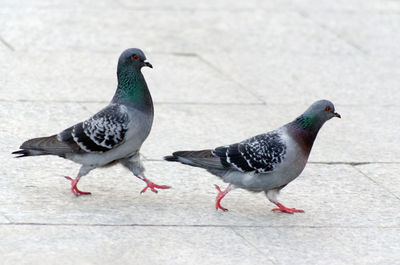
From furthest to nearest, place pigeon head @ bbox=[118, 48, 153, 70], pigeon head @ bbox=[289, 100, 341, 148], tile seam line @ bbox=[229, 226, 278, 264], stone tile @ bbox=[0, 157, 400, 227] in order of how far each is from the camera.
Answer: pigeon head @ bbox=[118, 48, 153, 70] → pigeon head @ bbox=[289, 100, 341, 148] → stone tile @ bbox=[0, 157, 400, 227] → tile seam line @ bbox=[229, 226, 278, 264]

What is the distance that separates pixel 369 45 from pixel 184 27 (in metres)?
2.56

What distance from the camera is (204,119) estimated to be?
323 inches

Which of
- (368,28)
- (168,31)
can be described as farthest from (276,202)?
(368,28)

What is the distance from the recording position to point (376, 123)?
8430 mm

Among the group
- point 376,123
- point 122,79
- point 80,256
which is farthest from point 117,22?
point 80,256

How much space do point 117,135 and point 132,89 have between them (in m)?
0.39

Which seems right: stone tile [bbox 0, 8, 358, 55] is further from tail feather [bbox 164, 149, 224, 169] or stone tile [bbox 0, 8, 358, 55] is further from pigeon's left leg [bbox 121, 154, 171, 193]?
tail feather [bbox 164, 149, 224, 169]

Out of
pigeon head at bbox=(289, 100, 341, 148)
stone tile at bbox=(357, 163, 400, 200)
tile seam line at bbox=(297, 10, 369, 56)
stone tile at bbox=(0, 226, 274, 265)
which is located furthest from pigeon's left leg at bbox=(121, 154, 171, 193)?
tile seam line at bbox=(297, 10, 369, 56)

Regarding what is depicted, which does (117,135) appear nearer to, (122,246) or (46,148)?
(46,148)

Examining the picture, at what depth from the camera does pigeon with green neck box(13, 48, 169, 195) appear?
596 centimetres

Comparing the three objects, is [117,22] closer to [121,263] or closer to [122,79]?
[122,79]

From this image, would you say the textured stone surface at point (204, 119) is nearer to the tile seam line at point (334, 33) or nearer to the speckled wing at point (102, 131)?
the tile seam line at point (334, 33)

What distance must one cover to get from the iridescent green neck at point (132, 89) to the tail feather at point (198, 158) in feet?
1.43

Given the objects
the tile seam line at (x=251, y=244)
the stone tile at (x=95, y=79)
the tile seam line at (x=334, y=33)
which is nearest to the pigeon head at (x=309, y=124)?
the tile seam line at (x=251, y=244)
